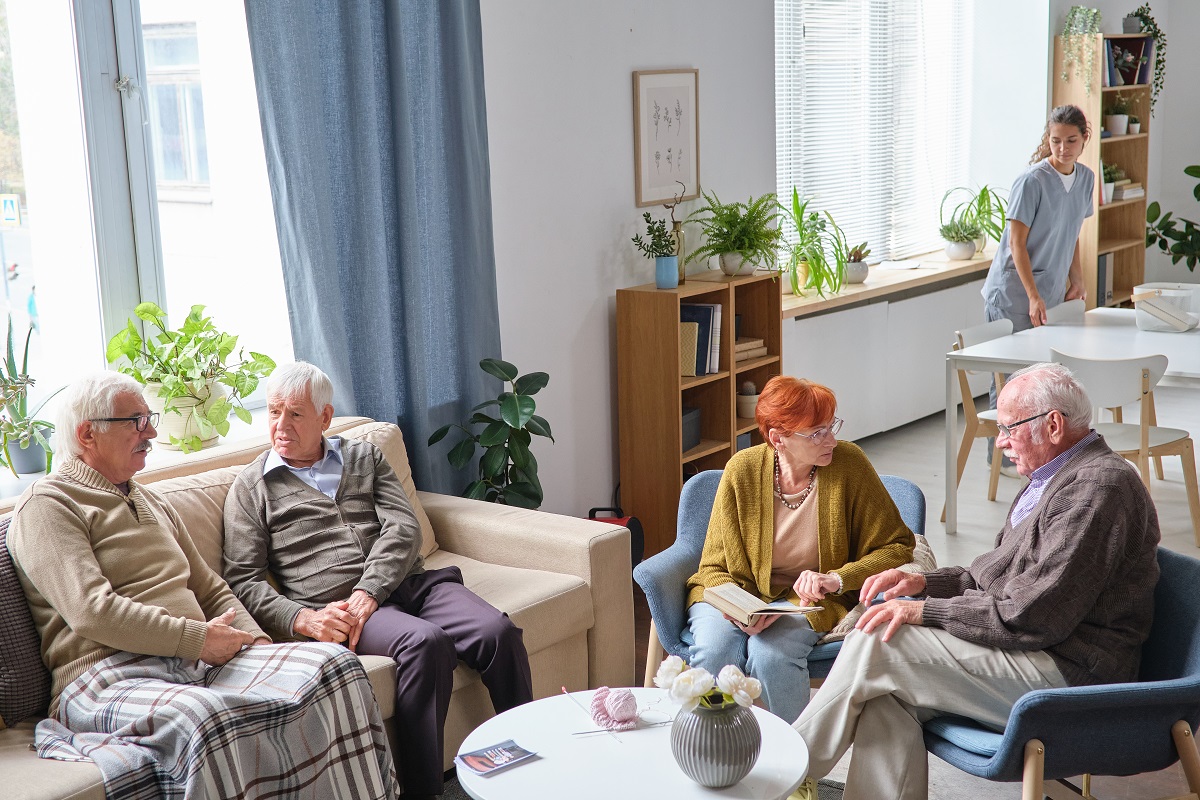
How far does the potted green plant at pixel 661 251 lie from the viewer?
4516 mm

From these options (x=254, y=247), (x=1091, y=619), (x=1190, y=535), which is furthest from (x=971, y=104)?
(x=1091, y=619)

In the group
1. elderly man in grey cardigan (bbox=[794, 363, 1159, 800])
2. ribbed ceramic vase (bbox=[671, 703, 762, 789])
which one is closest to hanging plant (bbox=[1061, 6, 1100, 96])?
elderly man in grey cardigan (bbox=[794, 363, 1159, 800])

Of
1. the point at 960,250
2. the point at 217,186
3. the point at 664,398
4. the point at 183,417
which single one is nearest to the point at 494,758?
the point at 183,417

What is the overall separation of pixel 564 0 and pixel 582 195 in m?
0.70

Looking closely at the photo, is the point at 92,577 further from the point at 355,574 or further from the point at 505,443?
the point at 505,443

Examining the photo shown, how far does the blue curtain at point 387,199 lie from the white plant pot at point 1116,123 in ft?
17.6

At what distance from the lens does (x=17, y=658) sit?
2.43 meters

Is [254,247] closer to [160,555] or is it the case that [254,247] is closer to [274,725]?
[160,555]

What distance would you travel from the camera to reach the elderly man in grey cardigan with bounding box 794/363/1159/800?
7.54ft

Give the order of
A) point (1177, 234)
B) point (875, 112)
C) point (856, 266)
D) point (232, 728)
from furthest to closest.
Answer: point (1177, 234), point (875, 112), point (856, 266), point (232, 728)

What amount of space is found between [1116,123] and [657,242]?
4581mm

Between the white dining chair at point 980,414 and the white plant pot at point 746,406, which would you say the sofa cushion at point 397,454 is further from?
the white dining chair at point 980,414

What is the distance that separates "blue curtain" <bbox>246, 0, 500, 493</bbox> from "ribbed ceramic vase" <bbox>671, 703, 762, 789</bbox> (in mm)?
1921

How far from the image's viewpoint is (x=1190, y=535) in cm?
462
